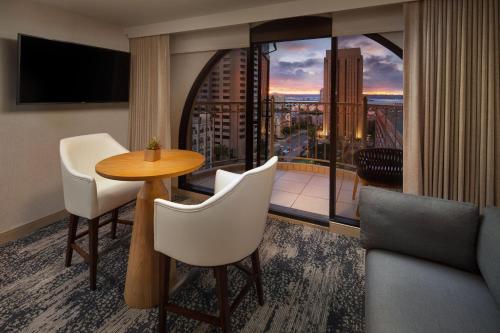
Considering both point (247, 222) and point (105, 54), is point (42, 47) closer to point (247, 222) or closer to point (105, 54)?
point (105, 54)

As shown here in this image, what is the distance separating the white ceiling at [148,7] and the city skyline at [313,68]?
1.19 m

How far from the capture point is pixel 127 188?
2.21 m

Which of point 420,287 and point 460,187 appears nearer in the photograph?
point 420,287

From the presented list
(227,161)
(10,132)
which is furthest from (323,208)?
(10,132)

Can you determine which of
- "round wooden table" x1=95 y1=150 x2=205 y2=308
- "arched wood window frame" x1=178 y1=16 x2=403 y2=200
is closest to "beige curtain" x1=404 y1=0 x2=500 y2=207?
"arched wood window frame" x1=178 y1=16 x2=403 y2=200

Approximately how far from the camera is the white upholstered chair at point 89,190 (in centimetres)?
189

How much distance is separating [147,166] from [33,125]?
1756mm

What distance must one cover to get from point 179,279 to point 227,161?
9.32ft

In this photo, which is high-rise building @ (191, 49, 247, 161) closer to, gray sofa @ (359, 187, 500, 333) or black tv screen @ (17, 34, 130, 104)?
black tv screen @ (17, 34, 130, 104)

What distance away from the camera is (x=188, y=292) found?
73.1 inches

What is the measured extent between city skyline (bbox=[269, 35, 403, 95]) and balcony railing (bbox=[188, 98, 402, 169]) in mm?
267

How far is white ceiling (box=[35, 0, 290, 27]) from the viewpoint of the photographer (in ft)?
8.50

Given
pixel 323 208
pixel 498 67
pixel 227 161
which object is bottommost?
pixel 323 208

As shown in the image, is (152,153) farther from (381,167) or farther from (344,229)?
(381,167)
